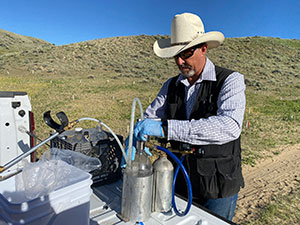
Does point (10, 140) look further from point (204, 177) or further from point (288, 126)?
point (288, 126)

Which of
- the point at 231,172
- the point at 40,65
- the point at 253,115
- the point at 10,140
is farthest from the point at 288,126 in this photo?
the point at 40,65

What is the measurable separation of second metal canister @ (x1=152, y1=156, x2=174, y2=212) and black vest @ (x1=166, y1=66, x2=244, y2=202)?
12.4 inches

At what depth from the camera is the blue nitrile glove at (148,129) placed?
5.76 ft

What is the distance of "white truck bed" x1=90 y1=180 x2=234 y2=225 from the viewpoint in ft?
5.28

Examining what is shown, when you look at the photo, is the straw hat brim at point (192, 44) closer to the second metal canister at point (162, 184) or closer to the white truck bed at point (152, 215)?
the second metal canister at point (162, 184)

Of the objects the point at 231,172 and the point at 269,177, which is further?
the point at 269,177

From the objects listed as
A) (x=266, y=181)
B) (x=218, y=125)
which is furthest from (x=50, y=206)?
(x=266, y=181)

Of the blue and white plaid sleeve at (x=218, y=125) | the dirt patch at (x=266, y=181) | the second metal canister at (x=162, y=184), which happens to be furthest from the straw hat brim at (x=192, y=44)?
the dirt patch at (x=266, y=181)

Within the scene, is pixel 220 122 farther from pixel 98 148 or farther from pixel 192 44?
pixel 98 148

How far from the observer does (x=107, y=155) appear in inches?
85.1

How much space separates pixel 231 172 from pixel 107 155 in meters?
1.05

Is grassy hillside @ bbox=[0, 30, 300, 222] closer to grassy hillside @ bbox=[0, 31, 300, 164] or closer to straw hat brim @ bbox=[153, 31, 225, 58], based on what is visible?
grassy hillside @ bbox=[0, 31, 300, 164]

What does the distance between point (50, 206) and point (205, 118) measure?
47.6 inches

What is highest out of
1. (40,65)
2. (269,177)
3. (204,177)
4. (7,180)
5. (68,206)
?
(40,65)
